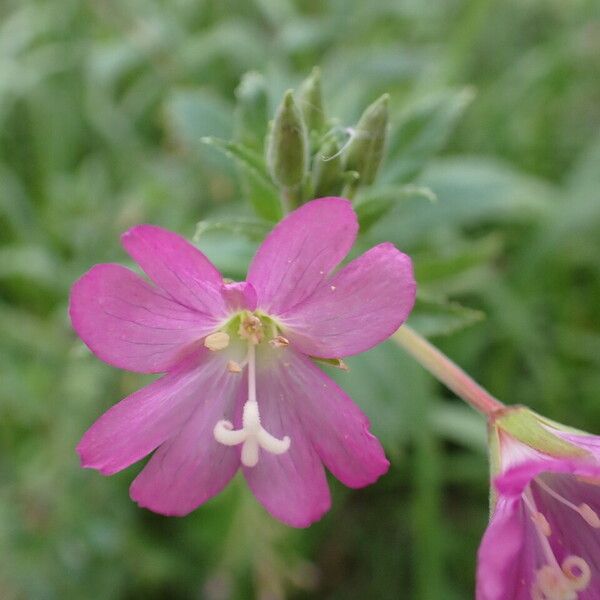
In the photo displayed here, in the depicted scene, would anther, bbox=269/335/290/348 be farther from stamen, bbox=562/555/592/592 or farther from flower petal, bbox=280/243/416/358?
stamen, bbox=562/555/592/592

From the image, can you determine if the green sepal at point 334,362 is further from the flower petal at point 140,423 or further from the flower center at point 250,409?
the flower petal at point 140,423

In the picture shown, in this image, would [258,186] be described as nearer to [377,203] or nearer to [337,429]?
[377,203]

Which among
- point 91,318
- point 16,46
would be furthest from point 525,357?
point 16,46

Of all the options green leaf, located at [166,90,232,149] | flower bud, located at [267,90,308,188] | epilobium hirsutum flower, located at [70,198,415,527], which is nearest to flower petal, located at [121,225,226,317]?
epilobium hirsutum flower, located at [70,198,415,527]

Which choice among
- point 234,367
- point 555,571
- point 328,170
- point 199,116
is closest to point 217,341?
point 234,367

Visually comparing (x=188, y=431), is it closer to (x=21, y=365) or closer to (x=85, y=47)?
(x=21, y=365)

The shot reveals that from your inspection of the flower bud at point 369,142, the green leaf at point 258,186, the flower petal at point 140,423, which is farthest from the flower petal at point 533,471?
the green leaf at point 258,186
